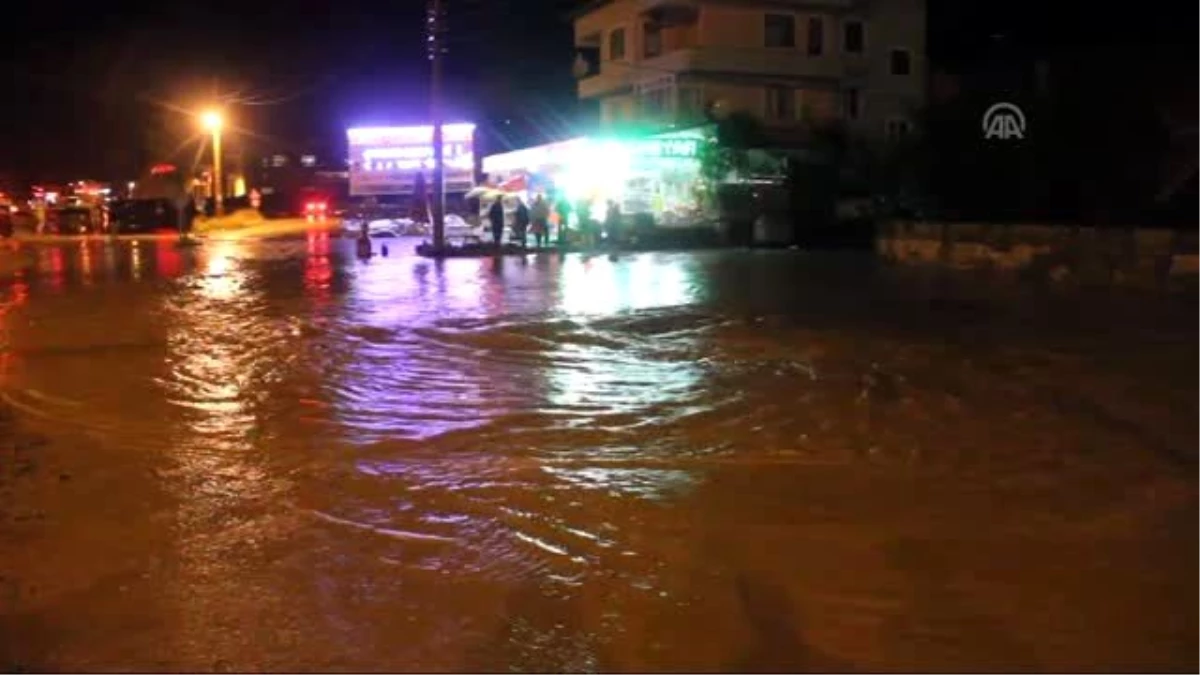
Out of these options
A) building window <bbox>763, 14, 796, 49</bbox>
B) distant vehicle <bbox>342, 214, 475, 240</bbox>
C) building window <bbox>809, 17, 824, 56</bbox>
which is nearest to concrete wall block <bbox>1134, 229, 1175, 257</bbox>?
distant vehicle <bbox>342, 214, 475, 240</bbox>

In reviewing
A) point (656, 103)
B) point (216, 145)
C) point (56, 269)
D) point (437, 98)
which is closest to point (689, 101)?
point (656, 103)

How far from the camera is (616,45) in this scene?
58.6 metres

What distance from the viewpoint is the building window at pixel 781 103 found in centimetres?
5447

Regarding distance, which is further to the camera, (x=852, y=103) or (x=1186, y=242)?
(x=852, y=103)

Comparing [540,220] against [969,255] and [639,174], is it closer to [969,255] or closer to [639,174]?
[639,174]

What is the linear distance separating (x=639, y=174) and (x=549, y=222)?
10.8 feet

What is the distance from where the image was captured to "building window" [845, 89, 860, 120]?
57.0 m

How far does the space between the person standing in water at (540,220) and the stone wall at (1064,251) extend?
11.8 m

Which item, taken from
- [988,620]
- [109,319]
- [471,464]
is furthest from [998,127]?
[988,620]

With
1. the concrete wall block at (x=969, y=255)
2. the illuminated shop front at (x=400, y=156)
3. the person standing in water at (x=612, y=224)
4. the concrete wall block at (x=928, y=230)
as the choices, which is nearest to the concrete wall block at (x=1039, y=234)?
the concrete wall block at (x=969, y=255)

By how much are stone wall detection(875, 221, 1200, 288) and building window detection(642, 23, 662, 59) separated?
27.3 metres

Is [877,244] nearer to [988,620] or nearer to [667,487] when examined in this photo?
[667,487]

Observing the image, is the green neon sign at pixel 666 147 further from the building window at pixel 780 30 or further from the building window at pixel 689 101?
the building window at pixel 780 30

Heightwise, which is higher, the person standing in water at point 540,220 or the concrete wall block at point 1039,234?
the person standing in water at point 540,220
